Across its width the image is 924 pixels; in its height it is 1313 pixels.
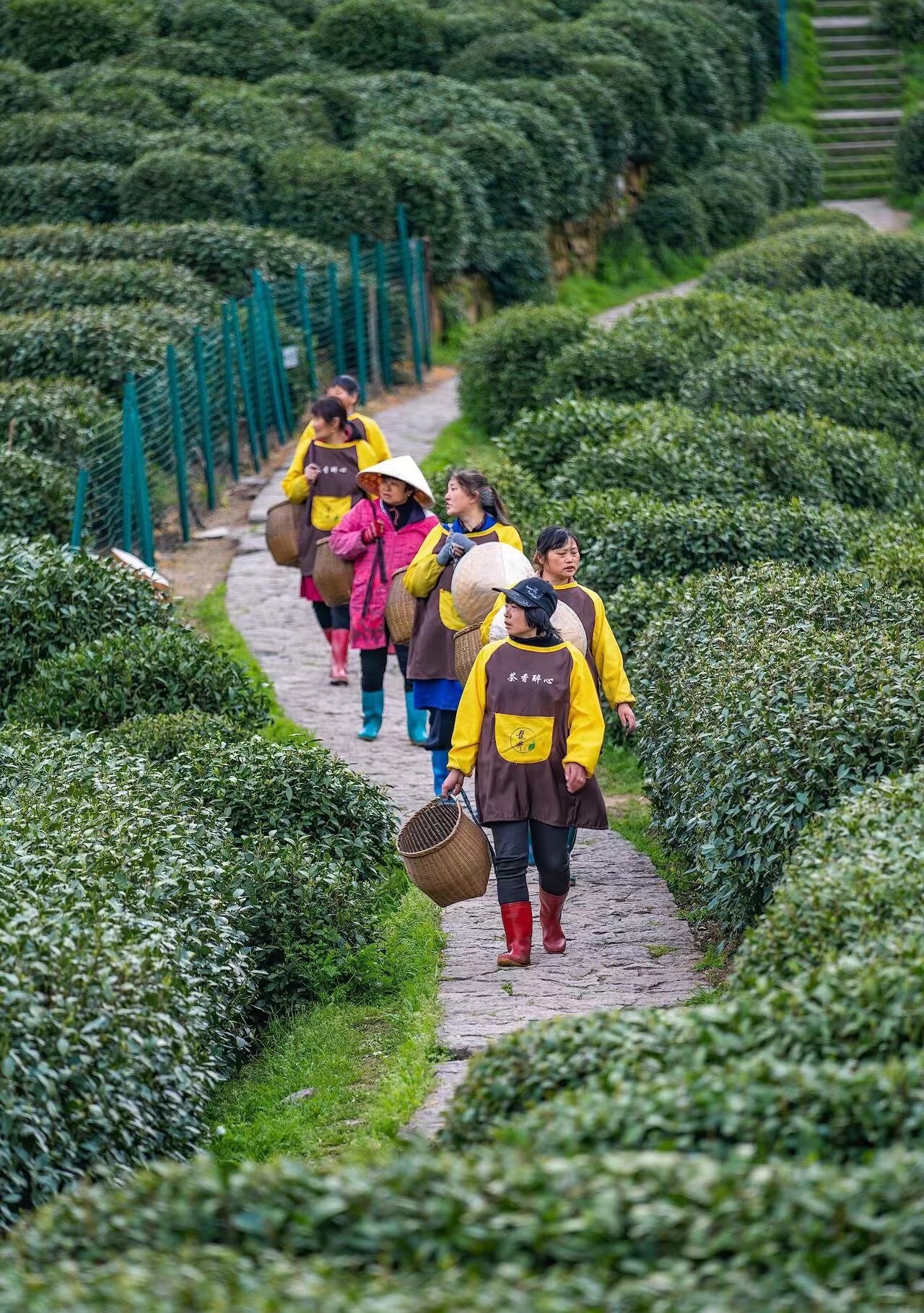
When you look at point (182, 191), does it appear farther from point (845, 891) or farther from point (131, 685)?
point (845, 891)

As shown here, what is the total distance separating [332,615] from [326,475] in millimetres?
862

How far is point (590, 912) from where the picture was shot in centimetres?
825

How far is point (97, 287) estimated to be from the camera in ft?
56.0

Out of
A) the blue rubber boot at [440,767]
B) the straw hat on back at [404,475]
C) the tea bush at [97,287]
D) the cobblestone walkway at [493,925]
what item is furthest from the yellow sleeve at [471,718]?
the tea bush at [97,287]

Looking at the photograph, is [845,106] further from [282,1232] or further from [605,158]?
[282,1232]

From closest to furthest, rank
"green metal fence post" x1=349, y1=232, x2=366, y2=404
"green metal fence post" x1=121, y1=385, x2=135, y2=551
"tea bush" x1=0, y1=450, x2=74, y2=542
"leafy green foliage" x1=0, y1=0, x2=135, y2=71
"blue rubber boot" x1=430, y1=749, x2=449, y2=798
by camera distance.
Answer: "blue rubber boot" x1=430, y1=749, x2=449, y2=798 < "tea bush" x1=0, y1=450, x2=74, y2=542 < "green metal fence post" x1=121, y1=385, x2=135, y2=551 < "green metal fence post" x1=349, y1=232, x2=366, y2=404 < "leafy green foliage" x1=0, y1=0, x2=135, y2=71

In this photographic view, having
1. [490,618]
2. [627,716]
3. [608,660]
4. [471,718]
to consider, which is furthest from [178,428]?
[471,718]

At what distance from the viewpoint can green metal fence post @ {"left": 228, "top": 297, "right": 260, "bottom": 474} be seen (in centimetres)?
1603

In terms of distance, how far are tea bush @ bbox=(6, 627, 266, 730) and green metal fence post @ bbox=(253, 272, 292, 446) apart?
718 centimetres

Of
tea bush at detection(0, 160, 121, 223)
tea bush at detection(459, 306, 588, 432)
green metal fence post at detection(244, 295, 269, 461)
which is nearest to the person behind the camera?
green metal fence post at detection(244, 295, 269, 461)

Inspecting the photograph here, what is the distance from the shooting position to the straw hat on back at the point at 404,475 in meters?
9.43

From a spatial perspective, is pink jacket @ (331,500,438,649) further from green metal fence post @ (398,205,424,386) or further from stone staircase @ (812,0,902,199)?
stone staircase @ (812,0,902,199)

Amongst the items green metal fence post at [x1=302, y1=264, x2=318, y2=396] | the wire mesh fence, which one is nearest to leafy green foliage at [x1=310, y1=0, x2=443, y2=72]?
the wire mesh fence

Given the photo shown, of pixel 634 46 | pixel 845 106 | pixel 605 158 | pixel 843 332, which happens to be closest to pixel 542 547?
pixel 843 332
